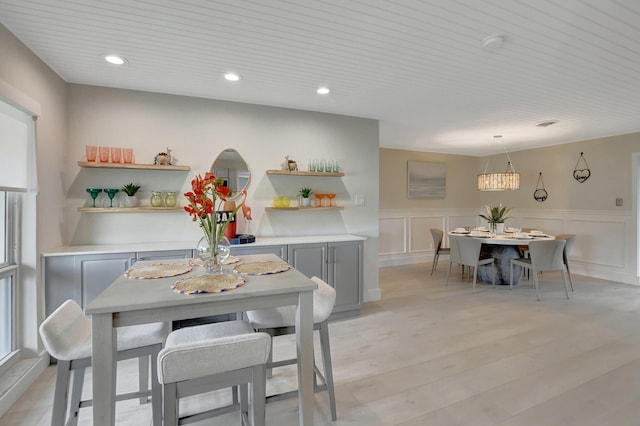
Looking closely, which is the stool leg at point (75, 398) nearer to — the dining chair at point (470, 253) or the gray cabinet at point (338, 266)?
the gray cabinet at point (338, 266)

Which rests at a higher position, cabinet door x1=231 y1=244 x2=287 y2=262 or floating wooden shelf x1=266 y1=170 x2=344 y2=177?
floating wooden shelf x1=266 y1=170 x2=344 y2=177

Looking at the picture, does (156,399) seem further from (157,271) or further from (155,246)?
(155,246)

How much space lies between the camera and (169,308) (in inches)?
54.1

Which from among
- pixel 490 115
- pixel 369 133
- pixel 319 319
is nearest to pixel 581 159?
pixel 490 115

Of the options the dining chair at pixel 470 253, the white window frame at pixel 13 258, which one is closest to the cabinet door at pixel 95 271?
the white window frame at pixel 13 258

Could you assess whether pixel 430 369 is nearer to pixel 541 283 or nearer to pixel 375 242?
pixel 375 242

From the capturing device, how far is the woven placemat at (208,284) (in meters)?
1.47

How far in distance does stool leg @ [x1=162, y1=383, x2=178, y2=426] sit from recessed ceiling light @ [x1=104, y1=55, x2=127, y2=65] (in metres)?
2.48

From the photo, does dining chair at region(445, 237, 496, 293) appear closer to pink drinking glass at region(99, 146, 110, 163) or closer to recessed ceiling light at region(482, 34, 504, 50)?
recessed ceiling light at region(482, 34, 504, 50)

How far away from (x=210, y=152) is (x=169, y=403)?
2.71 m

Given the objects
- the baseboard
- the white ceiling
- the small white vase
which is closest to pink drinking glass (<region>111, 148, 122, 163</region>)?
the small white vase

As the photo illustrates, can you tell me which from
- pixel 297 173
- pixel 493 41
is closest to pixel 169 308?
pixel 297 173

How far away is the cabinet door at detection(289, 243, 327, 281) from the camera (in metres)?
3.32

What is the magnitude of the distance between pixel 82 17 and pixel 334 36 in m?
1.60
